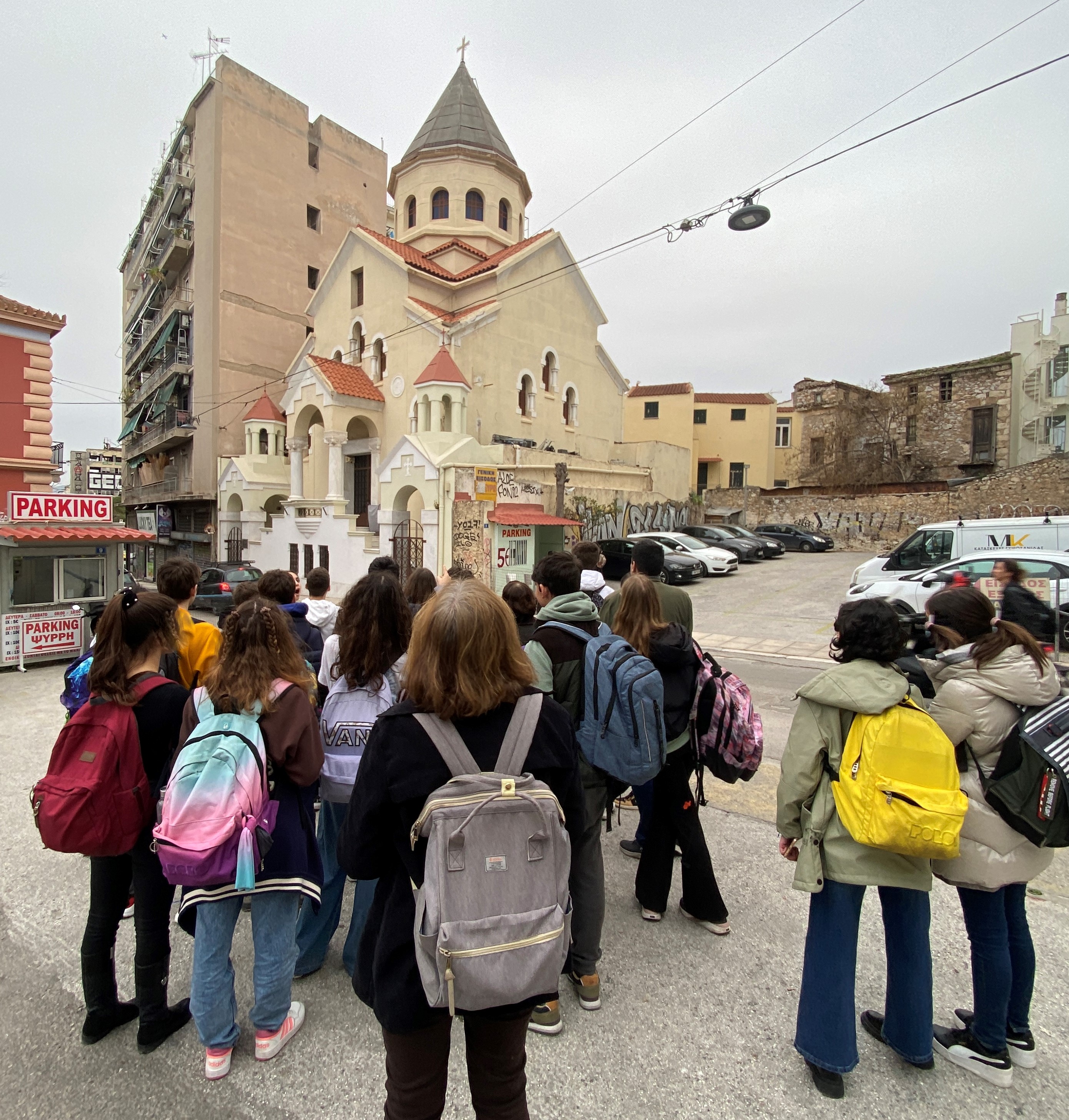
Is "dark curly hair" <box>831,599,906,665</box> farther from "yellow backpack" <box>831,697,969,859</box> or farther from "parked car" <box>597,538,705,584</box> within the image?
"parked car" <box>597,538,705,584</box>

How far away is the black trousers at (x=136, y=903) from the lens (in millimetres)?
2553

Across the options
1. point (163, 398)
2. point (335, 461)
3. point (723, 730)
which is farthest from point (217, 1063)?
point (163, 398)

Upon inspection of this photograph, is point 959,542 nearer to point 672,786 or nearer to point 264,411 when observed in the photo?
point 672,786

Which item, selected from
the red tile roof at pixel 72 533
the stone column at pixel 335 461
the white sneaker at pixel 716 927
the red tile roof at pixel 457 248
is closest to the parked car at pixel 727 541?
the stone column at pixel 335 461

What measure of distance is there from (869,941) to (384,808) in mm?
2949

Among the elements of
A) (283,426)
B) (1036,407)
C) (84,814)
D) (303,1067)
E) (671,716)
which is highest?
(1036,407)

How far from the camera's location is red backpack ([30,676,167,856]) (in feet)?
7.66

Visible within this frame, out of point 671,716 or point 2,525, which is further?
point 2,525

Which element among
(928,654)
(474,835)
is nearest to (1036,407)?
(928,654)

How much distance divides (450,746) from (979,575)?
11.6 meters

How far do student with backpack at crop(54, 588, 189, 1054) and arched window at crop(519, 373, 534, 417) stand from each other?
74.8ft

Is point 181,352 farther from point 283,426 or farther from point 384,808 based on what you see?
point 384,808

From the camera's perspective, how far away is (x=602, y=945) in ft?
10.4

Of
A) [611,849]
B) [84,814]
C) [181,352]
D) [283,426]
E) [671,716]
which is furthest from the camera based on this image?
[181,352]
